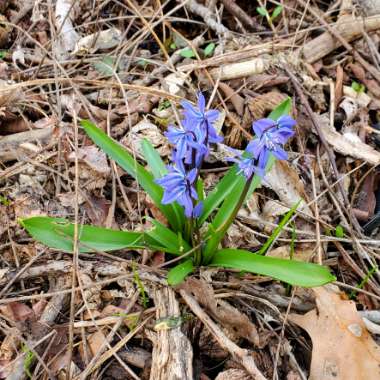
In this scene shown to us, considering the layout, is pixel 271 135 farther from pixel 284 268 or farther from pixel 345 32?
pixel 345 32

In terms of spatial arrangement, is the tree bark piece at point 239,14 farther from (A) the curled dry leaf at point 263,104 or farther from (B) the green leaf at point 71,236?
(B) the green leaf at point 71,236

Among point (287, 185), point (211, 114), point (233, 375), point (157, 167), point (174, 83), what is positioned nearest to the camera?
point (211, 114)

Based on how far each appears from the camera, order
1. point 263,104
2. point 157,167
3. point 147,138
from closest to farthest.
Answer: point 157,167
point 147,138
point 263,104

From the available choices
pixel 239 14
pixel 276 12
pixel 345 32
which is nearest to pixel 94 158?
→ pixel 239 14

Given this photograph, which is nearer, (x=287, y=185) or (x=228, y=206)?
(x=228, y=206)

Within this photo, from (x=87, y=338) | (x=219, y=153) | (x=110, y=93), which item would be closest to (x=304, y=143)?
(x=219, y=153)

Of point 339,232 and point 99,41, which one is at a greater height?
point 99,41

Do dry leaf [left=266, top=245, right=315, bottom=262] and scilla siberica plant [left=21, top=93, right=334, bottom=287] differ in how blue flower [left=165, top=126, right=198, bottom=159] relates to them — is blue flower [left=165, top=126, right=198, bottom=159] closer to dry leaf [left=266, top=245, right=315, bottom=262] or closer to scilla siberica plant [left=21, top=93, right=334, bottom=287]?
scilla siberica plant [left=21, top=93, right=334, bottom=287]
